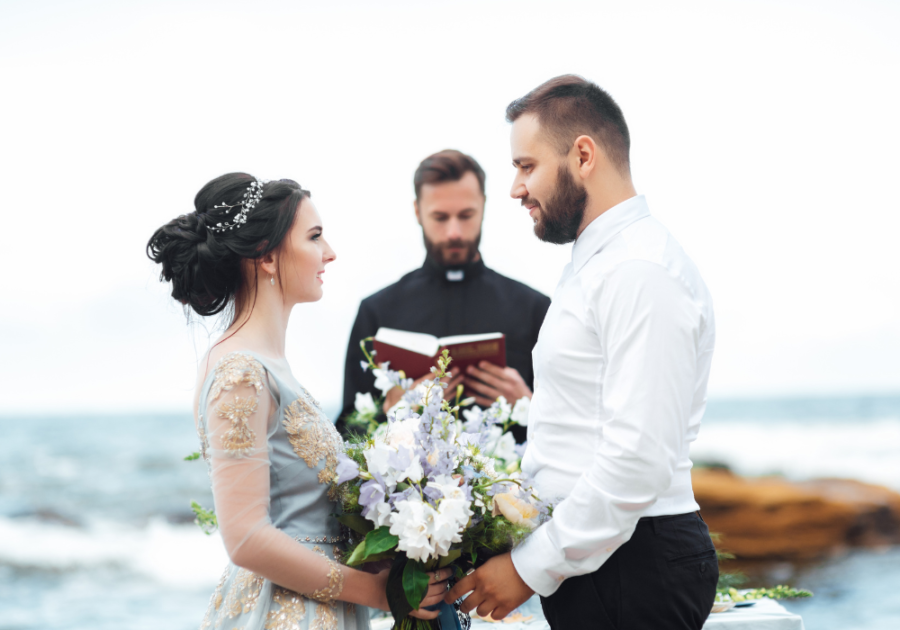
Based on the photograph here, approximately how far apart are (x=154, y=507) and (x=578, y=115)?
15822 mm

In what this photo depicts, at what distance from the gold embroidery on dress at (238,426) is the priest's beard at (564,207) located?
3.30 feet

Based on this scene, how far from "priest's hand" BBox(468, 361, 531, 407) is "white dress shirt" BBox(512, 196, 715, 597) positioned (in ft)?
3.29

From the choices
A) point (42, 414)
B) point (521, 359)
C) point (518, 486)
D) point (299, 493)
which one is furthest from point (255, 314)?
point (42, 414)

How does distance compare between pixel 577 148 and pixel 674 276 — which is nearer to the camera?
pixel 674 276

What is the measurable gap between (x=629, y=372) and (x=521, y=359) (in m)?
1.86

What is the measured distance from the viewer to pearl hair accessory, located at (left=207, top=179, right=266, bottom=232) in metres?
2.08

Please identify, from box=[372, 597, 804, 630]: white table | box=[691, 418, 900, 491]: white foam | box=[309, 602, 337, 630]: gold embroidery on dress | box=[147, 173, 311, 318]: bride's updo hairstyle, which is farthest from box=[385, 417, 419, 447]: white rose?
box=[691, 418, 900, 491]: white foam

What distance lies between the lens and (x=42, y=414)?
2569cm

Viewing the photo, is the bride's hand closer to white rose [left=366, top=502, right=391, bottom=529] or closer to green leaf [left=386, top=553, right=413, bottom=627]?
green leaf [left=386, top=553, right=413, bottom=627]

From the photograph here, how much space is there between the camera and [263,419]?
1.84 meters

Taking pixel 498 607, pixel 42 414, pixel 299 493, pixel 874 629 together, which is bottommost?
pixel 42 414

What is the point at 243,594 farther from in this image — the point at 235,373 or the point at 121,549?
the point at 121,549

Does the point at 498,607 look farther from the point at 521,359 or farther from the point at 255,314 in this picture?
the point at 521,359

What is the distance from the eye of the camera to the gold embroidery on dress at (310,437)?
1.94 metres
